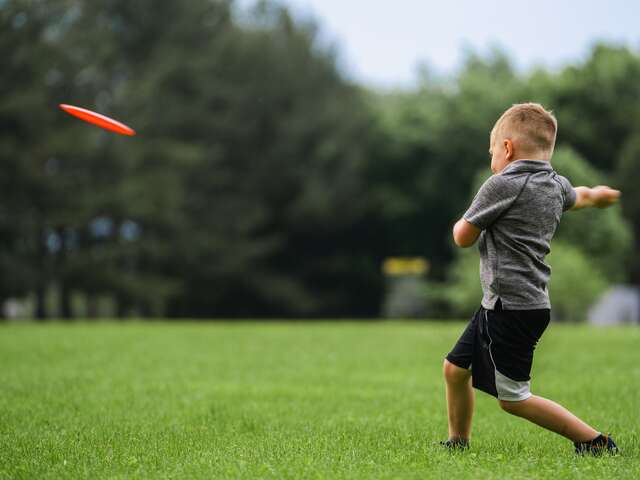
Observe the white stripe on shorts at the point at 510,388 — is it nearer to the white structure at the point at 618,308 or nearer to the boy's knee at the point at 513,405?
the boy's knee at the point at 513,405

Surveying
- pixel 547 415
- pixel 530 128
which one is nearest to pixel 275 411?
pixel 547 415

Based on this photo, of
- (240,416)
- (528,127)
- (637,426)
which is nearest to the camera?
(528,127)

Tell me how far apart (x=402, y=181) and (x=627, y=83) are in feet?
35.8

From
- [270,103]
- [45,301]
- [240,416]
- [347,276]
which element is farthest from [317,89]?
[240,416]

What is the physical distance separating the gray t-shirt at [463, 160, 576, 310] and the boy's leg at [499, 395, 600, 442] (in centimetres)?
51

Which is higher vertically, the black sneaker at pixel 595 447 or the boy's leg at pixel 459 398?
the boy's leg at pixel 459 398

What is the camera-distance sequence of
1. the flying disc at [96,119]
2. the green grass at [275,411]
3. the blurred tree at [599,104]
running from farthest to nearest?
1. the blurred tree at [599,104]
2. the flying disc at [96,119]
3. the green grass at [275,411]

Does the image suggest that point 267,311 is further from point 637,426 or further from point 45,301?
point 637,426

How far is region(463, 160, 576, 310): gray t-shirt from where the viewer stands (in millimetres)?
4504

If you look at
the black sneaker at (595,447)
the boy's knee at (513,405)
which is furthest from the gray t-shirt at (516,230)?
the black sneaker at (595,447)

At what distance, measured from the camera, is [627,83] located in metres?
38.5

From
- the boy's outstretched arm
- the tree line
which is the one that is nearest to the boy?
the boy's outstretched arm

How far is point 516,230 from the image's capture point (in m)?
4.56

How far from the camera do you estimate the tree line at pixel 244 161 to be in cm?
3077
